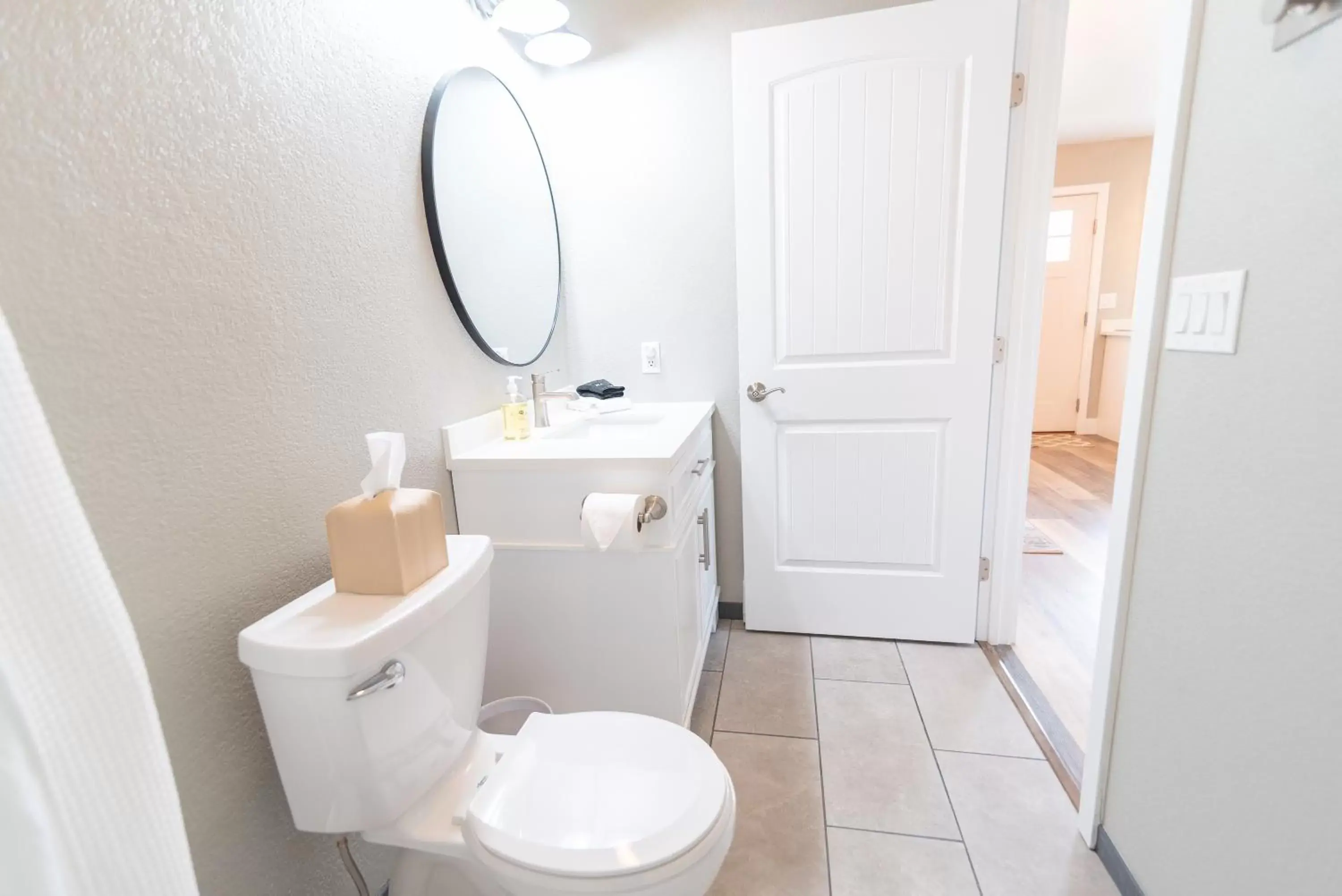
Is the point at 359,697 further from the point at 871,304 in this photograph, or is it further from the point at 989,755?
the point at 871,304

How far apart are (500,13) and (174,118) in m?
0.99

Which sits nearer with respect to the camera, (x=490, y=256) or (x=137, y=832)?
(x=137, y=832)

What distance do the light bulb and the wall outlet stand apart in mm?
929

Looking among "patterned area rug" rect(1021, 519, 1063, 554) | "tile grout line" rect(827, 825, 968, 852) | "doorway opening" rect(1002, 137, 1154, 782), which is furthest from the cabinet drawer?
"doorway opening" rect(1002, 137, 1154, 782)

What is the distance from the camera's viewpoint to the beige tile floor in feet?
3.67

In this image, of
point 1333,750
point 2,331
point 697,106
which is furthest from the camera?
point 697,106

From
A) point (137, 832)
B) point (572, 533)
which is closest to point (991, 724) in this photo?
point (572, 533)

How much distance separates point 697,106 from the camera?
1.79 metres

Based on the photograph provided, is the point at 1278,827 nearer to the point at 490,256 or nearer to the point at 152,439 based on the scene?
the point at 152,439

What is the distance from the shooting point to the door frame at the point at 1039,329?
903mm

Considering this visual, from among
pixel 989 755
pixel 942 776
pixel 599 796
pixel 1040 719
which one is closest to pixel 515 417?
pixel 599 796

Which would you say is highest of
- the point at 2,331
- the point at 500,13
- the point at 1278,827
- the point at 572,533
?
the point at 500,13

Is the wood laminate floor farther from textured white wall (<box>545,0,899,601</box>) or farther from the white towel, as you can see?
the white towel

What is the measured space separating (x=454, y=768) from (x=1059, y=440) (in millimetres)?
5282
